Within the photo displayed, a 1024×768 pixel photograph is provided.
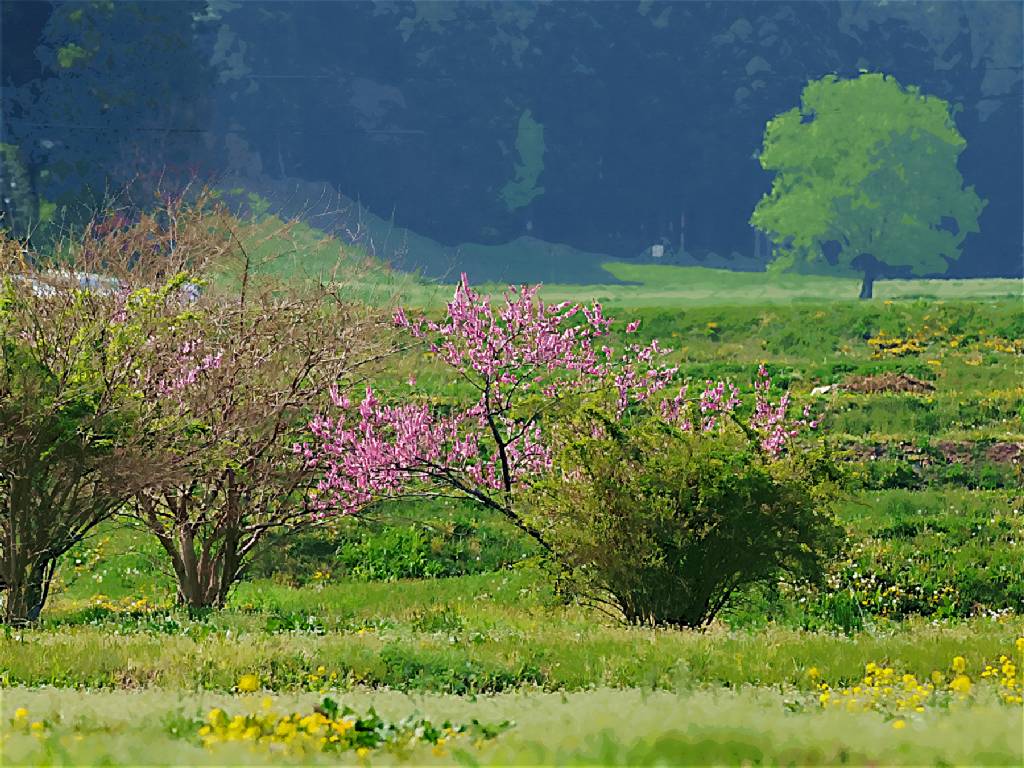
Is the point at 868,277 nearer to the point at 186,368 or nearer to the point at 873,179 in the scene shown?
the point at 873,179

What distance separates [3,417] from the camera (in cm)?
1390

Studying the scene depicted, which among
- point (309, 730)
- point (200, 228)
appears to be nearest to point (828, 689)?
point (309, 730)

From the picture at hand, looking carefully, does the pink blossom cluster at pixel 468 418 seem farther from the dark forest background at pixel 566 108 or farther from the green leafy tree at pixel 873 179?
the dark forest background at pixel 566 108

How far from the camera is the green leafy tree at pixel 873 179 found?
70.6 metres

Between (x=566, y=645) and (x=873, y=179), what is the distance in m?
64.3

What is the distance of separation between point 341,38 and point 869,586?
3478 inches

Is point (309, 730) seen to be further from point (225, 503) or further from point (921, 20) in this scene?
point (921, 20)

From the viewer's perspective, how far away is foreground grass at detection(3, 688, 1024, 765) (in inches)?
262

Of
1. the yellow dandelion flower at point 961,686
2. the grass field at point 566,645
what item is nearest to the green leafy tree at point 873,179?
the grass field at point 566,645

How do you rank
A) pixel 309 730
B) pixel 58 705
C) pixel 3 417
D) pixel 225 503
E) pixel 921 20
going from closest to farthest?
pixel 309 730 → pixel 58 705 → pixel 3 417 → pixel 225 503 → pixel 921 20

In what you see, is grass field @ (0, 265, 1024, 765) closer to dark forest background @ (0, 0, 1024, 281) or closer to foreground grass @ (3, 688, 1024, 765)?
foreground grass @ (3, 688, 1024, 765)

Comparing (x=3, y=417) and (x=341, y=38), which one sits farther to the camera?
(x=341, y=38)

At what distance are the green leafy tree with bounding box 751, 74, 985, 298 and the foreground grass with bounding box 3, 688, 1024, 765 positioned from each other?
63.4 meters

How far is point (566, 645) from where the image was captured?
11.2m
